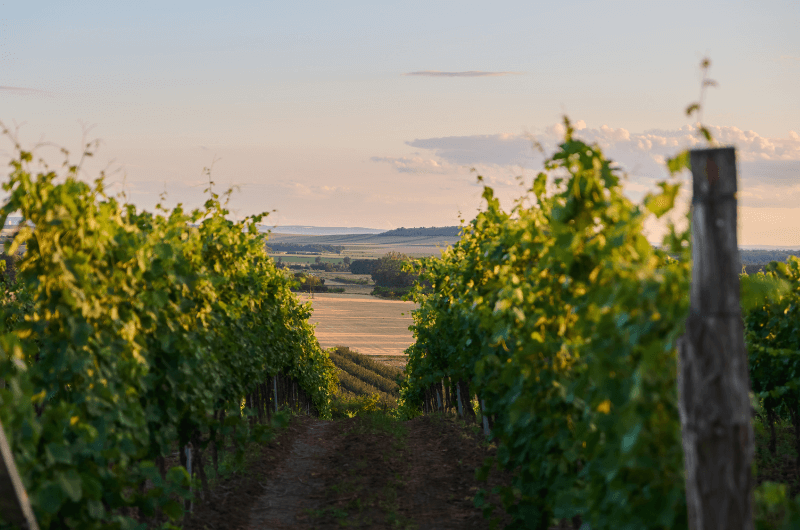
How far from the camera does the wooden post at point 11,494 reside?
98.9 inches

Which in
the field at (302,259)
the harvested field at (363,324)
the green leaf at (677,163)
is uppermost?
the green leaf at (677,163)

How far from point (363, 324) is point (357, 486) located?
56282 millimetres

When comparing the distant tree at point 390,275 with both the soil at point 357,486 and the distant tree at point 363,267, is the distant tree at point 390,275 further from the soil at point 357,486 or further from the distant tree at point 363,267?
the soil at point 357,486

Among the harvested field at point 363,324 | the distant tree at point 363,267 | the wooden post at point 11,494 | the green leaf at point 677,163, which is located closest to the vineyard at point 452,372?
the green leaf at point 677,163

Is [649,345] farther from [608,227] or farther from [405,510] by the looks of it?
[405,510]

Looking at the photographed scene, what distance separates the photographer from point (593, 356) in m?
2.96

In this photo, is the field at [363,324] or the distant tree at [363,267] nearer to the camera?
the field at [363,324]

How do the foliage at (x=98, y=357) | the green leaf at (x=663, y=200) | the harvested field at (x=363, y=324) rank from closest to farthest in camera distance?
the green leaf at (x=663, y=200) → the foliage at (x=98, y=357) → the harvested field at (x=363, y=324)

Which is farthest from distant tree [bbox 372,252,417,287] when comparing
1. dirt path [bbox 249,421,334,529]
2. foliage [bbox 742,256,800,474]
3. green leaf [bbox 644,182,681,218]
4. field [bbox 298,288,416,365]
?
green leaf [bbox 644,182,681,218]

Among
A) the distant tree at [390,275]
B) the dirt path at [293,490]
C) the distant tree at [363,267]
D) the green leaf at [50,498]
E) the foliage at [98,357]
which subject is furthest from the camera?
the distant tree at [363,267]

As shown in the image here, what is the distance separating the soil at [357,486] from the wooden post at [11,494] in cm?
402

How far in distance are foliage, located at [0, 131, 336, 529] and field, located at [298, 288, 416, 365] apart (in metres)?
44.1

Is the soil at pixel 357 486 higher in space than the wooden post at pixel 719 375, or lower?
lower

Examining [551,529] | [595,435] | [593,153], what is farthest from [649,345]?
[551,529]
